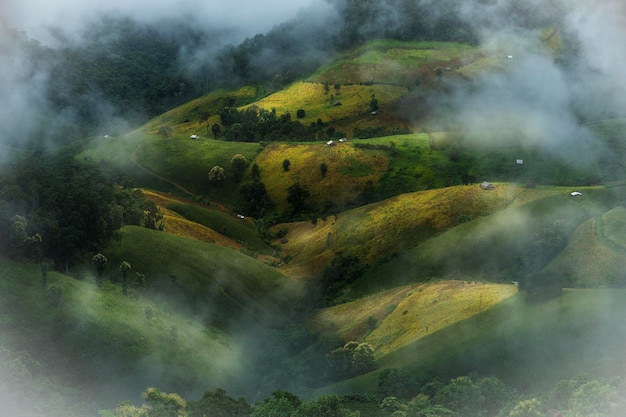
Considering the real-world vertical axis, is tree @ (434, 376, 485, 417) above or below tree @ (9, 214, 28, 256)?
below

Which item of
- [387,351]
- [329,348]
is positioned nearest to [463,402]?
[387,351]

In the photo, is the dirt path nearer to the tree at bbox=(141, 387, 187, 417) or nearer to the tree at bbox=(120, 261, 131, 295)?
the tree at bbox=(120, 261, 131, 295)

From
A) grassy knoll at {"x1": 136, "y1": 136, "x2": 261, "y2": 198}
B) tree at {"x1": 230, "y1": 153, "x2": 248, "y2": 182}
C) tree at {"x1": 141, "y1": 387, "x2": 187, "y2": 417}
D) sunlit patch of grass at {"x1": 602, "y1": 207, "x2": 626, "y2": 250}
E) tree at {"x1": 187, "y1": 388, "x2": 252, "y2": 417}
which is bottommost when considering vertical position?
sunlit patch of grass at {"x1": 602, "y1": 207, "x2": 626, "y2": 250}

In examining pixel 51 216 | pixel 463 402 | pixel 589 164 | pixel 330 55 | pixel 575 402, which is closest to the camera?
pixel 575 402

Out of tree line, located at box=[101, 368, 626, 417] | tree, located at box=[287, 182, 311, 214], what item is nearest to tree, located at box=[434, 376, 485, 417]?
tree line, located at box=[101, 368, 626, 417]

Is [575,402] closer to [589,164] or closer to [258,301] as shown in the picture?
[258,301]
